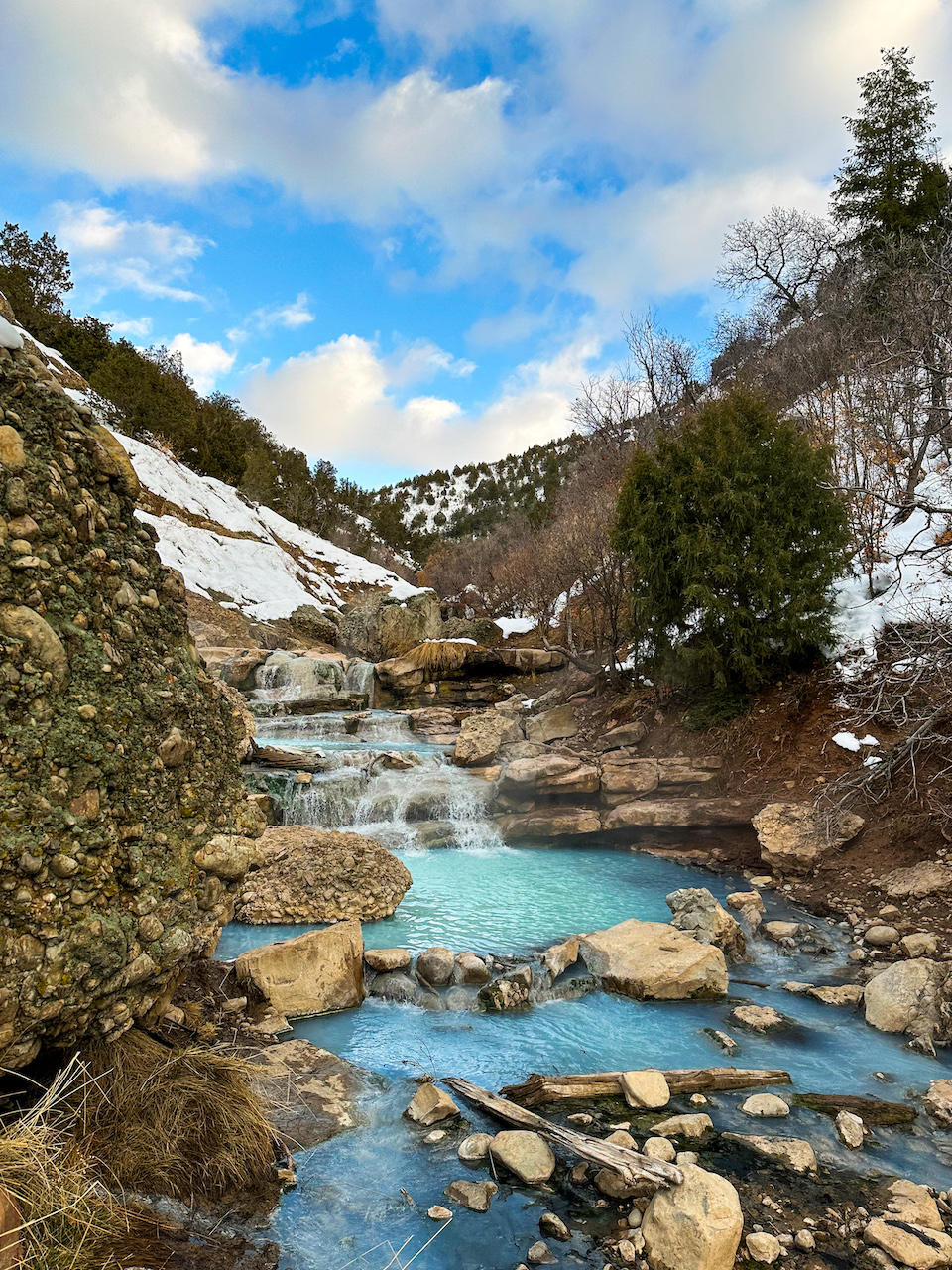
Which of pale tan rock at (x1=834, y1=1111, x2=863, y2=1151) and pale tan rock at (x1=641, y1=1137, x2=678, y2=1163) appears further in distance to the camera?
pale tan rock at (x1=834, y1=1111, x2=863, y2=1151)

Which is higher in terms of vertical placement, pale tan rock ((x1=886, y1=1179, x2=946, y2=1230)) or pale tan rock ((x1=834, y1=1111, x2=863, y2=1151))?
pale tan rock ((x1=886, y1=1179, x2=946, y2=1230))

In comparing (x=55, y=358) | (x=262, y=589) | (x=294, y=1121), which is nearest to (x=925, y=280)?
(x=294, y=1121)

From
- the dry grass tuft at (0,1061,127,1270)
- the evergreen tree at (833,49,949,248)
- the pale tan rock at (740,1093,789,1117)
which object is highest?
the evergreen tree at (833,49,949,248)

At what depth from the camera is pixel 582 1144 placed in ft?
11.2

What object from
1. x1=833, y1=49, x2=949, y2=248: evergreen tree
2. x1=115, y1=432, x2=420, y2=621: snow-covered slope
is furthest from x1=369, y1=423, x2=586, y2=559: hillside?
x1=833, y1=49, x2=949, y2=248: evergreen tree

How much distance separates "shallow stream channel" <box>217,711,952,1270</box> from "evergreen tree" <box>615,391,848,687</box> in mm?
4357

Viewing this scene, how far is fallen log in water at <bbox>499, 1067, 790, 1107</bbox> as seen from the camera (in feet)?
13.7

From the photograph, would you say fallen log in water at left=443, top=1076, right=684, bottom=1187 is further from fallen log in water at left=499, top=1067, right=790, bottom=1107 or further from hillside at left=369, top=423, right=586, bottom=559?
hillside at left=369, top=423, right=586, bottom=559

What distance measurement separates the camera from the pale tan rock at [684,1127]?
377 cm

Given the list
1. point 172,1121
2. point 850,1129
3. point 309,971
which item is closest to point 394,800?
point 309,971

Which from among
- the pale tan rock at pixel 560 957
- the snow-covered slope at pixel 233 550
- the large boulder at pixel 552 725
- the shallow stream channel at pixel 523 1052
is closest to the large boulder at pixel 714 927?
the shallow stream channel at pixel 523 1052

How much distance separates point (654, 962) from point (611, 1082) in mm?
1945

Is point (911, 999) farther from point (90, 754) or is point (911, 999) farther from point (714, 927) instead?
point (90, 754)

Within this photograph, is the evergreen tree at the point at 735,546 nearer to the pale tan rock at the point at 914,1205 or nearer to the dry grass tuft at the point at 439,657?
the dry grass tuft at the point at 439,657
